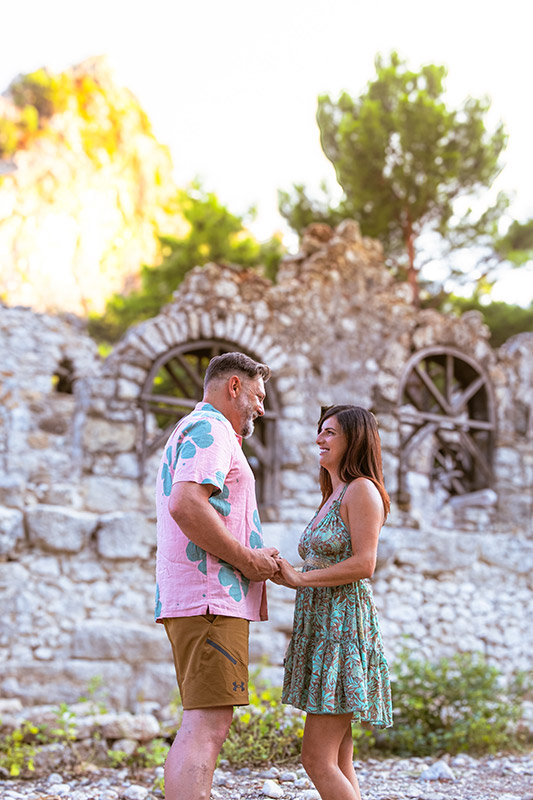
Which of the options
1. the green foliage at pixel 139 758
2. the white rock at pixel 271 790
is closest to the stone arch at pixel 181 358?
the green foliage at pixel 139 758

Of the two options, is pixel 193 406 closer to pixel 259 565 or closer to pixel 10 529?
pixel 10 529

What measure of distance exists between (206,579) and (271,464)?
436 centimetres

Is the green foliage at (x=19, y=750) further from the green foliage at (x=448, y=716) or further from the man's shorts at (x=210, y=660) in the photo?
the green foliage at (x=448, y=716)

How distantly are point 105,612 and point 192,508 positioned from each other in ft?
12.3

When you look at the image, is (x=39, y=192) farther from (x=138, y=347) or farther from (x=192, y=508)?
(x=192, y=508)

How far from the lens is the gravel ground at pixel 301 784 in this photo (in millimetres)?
3125

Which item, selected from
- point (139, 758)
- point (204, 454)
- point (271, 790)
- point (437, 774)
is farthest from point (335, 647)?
point (139, 758)

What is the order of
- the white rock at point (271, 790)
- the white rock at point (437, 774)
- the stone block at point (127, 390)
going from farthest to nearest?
1. the stone block at point (127, 390)
2. the white rock at point (437, 774)
3. the white rock at point (271, 790)

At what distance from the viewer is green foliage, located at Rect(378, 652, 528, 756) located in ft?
14.4

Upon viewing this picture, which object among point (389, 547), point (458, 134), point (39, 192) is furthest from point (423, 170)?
point (39, 192)

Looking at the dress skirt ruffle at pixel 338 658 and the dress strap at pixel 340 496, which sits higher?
the dress strap at pixel 340 496

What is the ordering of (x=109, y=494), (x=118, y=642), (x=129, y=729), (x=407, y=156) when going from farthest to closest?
(x=407, y=156)
(x=109, y=494)
(x=118, y=642)
(x=129, y=729)

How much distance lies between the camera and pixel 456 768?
401 centimetres

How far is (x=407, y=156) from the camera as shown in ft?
40.3
